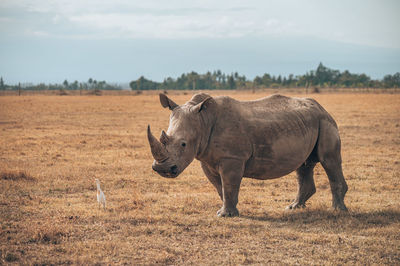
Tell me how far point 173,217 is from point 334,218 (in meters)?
2.68

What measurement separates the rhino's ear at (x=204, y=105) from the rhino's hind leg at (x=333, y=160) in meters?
2.11

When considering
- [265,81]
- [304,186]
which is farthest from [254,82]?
[304,186]

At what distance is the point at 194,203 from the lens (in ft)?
29.1

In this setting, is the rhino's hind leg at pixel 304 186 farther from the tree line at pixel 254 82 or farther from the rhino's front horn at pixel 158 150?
the tree line at pixel 254 82

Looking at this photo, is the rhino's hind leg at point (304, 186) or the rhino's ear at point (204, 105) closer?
the rhino's ear at point (204, 105)

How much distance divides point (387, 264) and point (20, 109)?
3040cm

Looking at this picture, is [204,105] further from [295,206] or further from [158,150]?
[295,206]

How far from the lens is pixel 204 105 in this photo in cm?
782

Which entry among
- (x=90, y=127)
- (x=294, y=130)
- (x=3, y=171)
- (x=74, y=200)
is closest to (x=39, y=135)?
(x=90, y=127)

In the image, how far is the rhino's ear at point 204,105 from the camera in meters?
7.63

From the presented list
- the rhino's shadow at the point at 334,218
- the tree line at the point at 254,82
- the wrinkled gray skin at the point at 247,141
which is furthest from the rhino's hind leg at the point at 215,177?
the tree line at the point at 254,82

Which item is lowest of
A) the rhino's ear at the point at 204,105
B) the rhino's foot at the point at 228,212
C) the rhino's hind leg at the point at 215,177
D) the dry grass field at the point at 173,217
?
the dry grass field at the point at 173,217

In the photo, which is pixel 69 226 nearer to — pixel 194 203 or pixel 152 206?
pixel 152 206

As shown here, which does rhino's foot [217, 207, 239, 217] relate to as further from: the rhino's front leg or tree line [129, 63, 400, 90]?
tree line [129, 63, 400, 90]
